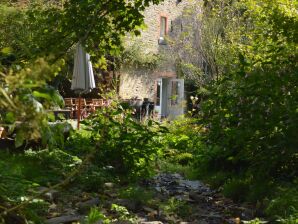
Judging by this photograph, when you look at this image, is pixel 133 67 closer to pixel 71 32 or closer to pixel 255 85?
pixel 71 32

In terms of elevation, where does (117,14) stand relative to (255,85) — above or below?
above

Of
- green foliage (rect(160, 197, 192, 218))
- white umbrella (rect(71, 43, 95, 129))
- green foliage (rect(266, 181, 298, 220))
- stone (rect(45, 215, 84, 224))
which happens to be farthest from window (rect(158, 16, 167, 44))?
stone (rect(45, 215, 84, 224))

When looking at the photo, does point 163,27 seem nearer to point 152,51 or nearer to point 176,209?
point 152,51

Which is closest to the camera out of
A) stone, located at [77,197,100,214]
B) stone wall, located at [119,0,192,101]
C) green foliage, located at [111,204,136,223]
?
green foliage, located at [111,204,136,223]

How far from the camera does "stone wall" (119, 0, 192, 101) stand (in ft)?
71.2

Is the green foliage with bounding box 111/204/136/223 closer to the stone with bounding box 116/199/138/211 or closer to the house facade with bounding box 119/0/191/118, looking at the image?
the stone with bounding box 116/199/138/211

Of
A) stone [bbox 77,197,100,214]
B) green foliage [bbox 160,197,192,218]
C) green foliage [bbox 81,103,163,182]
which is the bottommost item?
green foliage [bbox 160,197,192,218]

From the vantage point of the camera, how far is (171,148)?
10375mm

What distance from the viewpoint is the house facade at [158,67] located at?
857 inches

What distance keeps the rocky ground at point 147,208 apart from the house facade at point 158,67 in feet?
49.9

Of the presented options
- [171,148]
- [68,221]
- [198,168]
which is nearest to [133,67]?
[171,148]

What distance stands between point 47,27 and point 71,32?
536 mm

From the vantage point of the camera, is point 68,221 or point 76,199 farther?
point 76,199

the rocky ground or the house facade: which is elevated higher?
the house facade
